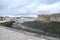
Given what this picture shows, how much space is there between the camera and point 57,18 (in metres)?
37.6

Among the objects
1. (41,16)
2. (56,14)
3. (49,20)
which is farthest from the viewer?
(41,16)

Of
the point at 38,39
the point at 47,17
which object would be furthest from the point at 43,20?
the point at 38,39

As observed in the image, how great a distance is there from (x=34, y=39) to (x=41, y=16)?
37810 mm

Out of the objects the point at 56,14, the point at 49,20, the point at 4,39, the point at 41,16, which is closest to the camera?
the point at 4,39

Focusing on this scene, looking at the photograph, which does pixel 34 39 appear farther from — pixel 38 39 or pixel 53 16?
pixel 53 16

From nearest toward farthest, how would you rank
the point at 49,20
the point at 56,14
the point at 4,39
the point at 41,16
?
the point at 4,39
the point at 56,14
the point at 49,20
the point at 41,16

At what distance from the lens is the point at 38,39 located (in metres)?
5.86

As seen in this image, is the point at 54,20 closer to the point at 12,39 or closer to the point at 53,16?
the point at 53,16

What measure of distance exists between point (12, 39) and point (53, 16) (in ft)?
111

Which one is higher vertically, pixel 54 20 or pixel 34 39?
pixel 34 39

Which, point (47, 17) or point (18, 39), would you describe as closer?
point (18, 39)

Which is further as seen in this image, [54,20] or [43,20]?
[43,20]

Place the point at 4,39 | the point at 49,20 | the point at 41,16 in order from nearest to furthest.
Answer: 1. the point at 4,39
2. the point at 49,20
3. the point at 41,16

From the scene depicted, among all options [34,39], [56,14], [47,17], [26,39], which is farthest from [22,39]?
[47,17]
